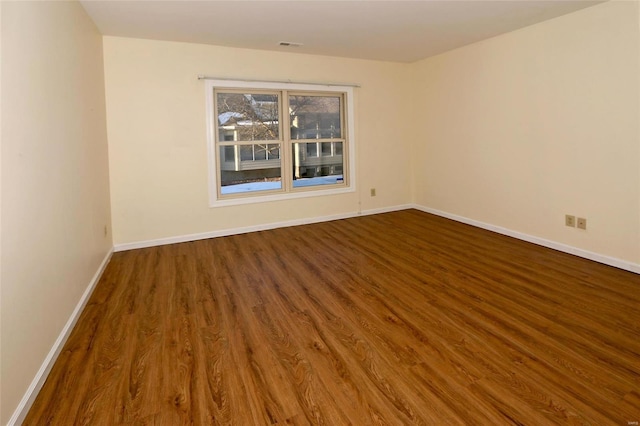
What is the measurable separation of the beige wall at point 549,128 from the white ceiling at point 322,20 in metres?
0.30

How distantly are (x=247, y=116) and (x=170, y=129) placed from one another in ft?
3.29

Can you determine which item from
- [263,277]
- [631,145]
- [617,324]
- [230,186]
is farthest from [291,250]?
[631,145]

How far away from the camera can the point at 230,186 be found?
16.0 feet

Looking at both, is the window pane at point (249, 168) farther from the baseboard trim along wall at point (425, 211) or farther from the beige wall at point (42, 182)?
the beige wall at point (42, 182)

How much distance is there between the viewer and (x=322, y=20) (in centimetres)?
358

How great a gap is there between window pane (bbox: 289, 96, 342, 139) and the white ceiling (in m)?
0.82

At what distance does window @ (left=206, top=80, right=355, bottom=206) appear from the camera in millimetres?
4691

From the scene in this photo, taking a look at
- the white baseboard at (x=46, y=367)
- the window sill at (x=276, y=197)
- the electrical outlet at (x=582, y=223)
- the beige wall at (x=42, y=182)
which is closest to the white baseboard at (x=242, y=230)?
the window sill at (x=276, y=197)

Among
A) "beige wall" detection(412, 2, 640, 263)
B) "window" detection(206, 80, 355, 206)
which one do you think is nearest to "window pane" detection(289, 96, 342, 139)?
"window" detection(206, 80, 355, 206)

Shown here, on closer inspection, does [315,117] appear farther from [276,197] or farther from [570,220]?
[570,220]

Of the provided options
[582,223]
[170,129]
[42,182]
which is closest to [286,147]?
[170,129]

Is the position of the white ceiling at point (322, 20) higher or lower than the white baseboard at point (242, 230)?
higher

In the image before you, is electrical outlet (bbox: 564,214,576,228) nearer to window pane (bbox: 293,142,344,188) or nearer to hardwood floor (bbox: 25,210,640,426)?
hardwood floor (bbox: 25,210,640,426)

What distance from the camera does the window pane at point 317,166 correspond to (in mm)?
5297
